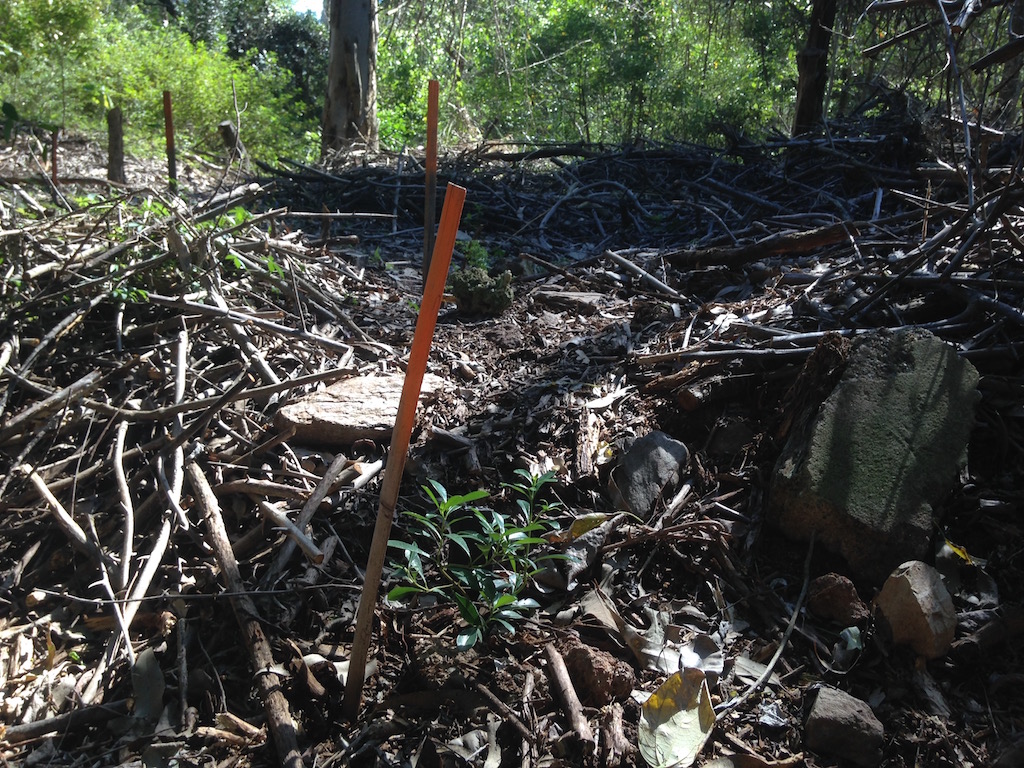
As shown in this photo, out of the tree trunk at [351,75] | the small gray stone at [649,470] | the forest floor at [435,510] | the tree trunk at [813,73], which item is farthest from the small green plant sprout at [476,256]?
the tree trunk at [351,75]

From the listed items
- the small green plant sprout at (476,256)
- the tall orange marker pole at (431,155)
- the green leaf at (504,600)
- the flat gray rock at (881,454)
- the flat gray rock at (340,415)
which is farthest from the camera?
the small green plant sprout at (476,256)

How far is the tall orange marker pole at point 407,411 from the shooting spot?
1.51m

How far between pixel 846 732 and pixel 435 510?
1.42 meters

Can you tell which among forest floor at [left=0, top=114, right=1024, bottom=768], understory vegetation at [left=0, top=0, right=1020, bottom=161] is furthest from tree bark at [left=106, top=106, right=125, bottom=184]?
understory vegetation at [left=0, top=0, right=1020, bottom=161]

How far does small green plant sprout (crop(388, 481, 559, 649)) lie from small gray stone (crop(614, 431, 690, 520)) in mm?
388

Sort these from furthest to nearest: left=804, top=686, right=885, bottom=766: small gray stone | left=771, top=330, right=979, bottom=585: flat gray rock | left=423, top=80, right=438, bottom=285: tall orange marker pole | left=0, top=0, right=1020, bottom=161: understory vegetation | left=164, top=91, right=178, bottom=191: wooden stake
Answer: left=0, top=0, right=1020, bottom=161: understory vegetation, left=164, top=91, right=178, bottom=191: wooden stake, left=423, top=80, right=438, bottom=285: tall orange marker pole, left=771, top=330, right=979, bottom=585: flat gray rock, left=804, top=686, right=885, bottom=766: small gray stone

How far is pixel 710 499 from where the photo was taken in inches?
108

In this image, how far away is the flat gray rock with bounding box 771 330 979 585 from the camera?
240cm

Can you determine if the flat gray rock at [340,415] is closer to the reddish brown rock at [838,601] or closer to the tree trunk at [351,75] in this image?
the reddish brown rock at [838,601]

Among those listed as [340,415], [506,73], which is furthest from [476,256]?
[506,73]

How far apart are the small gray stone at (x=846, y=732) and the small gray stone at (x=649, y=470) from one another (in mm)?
843

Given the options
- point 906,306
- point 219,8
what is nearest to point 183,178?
point 906,306

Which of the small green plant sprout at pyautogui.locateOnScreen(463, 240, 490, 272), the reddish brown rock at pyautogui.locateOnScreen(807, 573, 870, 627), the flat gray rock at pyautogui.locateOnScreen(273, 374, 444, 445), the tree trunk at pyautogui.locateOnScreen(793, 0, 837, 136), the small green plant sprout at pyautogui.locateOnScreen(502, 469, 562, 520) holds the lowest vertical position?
the reddish brown rock at pyautogui.locateOnScreen(807, 573, 870, 627)

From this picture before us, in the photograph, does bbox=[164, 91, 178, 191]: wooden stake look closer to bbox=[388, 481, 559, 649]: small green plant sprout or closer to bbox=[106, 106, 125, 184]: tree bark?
bbox=[106, 106, 125, 184]: tree bark
